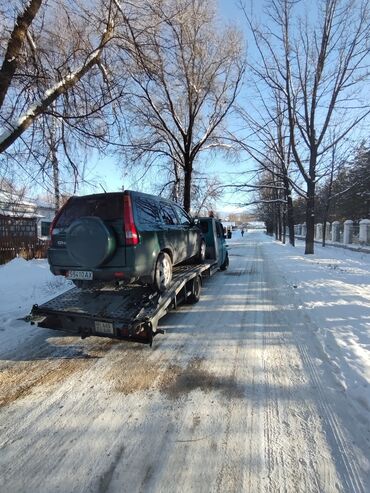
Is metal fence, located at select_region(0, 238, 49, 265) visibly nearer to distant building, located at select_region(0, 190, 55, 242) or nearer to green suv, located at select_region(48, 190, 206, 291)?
distant building, located at select_region(0, 190, 55, 242)

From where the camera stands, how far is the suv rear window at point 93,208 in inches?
206

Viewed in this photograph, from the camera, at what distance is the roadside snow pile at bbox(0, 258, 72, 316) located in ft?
24.2

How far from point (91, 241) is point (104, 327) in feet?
3.93

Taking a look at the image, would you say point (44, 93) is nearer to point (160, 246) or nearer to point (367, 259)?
point (160, 246)

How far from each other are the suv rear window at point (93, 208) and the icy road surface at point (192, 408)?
1895mm

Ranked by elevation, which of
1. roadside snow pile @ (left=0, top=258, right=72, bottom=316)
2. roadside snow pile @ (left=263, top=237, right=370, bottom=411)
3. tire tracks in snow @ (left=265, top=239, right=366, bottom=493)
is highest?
roadside snow pile @ (left=0, top=258, right=72, bottom=316)

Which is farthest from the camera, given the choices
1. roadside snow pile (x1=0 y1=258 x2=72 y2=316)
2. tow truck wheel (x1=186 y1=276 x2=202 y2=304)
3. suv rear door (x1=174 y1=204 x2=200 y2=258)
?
suv rear door (x1=174 y1=204 x2=200 y2=258)

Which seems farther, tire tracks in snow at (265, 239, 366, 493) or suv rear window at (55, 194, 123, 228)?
suv rear window at (55, 194, 123, 228)

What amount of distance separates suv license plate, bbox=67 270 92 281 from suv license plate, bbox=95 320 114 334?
729 millimetres

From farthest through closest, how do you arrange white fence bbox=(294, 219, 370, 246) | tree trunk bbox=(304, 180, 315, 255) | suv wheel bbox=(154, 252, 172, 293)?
white fence bbox=(294, 219, 370, 246) → tree trunk bbox=(304, 180, 315, 255) → suv wheel bbox=(154, 252, 172, 293)

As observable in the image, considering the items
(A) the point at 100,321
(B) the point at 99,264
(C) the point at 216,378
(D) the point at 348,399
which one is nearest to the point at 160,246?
(B) the point at 99,264

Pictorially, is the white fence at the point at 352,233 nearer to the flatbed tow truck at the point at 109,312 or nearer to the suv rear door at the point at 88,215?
the flatbed tow truck at the point at 109,312

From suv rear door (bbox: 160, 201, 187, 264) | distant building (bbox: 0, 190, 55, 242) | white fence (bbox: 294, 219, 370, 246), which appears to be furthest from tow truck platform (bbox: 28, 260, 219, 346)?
white fence (bbox: 294, 219, 370, 246)

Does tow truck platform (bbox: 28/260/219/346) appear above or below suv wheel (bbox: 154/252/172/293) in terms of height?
below
